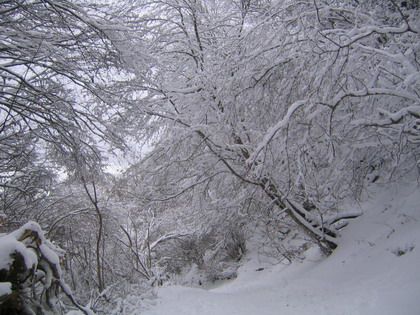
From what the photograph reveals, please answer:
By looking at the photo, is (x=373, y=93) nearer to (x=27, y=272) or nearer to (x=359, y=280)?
(x=359, y=280)

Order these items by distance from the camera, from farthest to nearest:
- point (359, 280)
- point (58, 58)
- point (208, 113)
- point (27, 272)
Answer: point (208, 113) → point (359, 280) → point (58, 58) → point (27, 272)

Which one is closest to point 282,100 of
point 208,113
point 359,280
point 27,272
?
point 208,113

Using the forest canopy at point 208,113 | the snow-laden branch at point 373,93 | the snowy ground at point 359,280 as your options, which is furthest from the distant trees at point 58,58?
the snowy ground at point 359,280

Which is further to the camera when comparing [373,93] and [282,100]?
[282,100]

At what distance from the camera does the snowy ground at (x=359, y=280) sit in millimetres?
4406

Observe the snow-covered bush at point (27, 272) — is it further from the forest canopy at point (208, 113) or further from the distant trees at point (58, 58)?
the distant trees at point (58, 58)

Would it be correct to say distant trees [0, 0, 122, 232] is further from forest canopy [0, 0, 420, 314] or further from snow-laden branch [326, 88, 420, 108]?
snow-laden branch [326, 88, 420, 108]

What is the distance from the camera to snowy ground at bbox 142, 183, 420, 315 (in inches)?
173

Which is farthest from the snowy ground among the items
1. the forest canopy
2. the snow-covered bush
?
the snow-covered bush

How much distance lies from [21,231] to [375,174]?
6.74 m

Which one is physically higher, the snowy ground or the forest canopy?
the forest canopy

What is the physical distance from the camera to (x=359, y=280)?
545 cm

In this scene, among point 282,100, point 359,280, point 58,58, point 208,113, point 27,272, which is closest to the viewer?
point 27,272

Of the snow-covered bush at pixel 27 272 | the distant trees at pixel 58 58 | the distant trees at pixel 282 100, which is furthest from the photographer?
the distant trees at pixel 282 100
